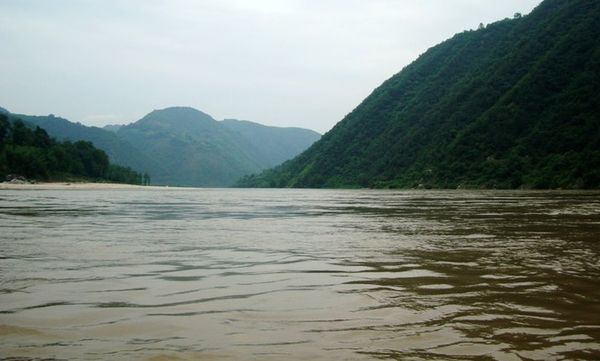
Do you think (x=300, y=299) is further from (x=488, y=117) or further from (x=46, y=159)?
(x=488, y=117)

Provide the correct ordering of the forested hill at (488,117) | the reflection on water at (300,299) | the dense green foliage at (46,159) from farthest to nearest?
the forested hill at (488,117)
the dense green foliage at (46,159)
the reflection on water at (300,299)

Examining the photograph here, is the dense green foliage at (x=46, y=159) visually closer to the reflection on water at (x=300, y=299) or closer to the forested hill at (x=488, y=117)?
the forested hill at (x=488, y=117)

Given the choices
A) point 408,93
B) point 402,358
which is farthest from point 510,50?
point 402,358

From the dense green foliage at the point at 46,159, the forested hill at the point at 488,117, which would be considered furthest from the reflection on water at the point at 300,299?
the dense green foliage at the point at 46,159

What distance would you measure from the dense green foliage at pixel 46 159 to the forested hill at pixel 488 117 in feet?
234

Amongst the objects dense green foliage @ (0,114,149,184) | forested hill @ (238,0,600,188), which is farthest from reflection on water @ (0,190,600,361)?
dense green foliage @ (0,114,149,184)

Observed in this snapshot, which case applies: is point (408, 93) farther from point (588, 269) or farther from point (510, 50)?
point (588, 269)

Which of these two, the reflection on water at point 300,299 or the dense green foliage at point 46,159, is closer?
the reflection on water at point 300,299

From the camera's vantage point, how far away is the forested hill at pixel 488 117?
90938mm

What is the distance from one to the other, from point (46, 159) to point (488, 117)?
324ft

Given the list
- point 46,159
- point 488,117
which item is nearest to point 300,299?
point 46,159

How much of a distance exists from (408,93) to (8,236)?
175 metres

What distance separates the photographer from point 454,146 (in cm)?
11431

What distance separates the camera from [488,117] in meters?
112
